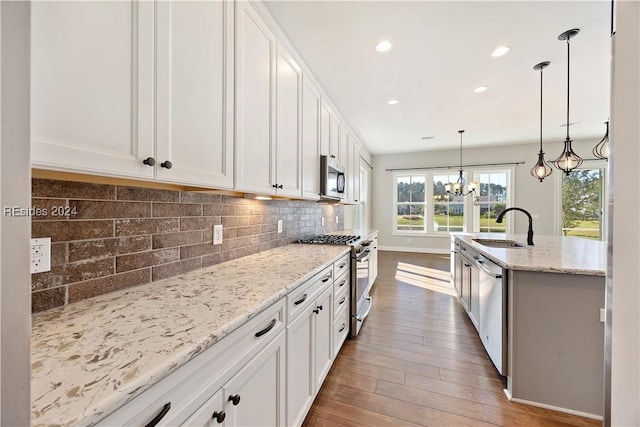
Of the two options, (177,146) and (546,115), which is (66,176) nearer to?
(177,146)

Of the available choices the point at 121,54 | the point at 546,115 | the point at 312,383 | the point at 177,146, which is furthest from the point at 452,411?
the point at 546,115

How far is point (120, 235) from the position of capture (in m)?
1.09

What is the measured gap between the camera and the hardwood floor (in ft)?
5.10

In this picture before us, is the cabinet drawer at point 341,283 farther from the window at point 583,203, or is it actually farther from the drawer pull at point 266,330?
the window at point 583,203

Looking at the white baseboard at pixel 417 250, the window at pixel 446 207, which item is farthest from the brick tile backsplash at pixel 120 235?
the window at pixel 446 207

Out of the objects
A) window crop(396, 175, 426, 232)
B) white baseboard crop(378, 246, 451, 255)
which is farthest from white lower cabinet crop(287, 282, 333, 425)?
window crop(396, 175, 426, 232)

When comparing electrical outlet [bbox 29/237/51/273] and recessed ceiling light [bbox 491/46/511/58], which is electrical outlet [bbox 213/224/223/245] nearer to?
electrical outlet [bbox 29/237/51/273]

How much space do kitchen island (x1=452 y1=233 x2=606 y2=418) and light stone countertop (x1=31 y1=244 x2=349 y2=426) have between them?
1.45 meters

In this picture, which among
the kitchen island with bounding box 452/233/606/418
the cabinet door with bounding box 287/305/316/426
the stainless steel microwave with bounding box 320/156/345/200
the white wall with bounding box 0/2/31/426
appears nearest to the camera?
the white wall with bounding box 0/2/31/426

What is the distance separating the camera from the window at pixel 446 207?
700 cm

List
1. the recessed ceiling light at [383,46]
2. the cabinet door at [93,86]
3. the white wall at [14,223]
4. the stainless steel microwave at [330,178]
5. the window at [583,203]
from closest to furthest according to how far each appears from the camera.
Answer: the white wall at [14,223] < the cabinet door at [93,86] < the recessed ceiling light at [383,46] < the stainless steel microwave at [330,178] < the window at [583,203]

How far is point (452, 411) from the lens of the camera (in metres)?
1.60

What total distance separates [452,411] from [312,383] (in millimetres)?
889

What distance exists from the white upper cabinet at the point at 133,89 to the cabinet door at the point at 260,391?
762mm
